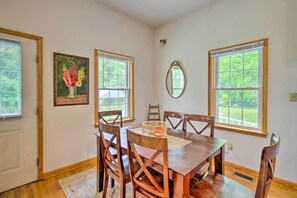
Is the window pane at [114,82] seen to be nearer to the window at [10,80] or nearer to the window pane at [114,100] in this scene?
the window pane at [114,100]

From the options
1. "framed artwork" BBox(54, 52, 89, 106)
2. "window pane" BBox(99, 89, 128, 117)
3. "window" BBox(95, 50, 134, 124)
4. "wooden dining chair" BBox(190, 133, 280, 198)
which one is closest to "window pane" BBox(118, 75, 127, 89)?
"window" BBox(95, 50, 134, 124)

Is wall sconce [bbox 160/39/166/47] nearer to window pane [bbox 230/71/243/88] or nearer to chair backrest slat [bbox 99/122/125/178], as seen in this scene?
window pane [bbox 230/71/243/88]

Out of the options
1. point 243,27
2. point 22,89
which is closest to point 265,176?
point 243,27

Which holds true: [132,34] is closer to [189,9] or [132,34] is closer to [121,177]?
[189,9]

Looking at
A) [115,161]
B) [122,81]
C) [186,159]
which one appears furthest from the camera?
[122,81]

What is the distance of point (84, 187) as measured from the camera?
211 centimetres

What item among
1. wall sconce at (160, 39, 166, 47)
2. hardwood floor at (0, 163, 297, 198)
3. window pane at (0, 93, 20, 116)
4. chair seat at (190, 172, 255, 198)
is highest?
wall sconce at (160, 39, 166, 47)

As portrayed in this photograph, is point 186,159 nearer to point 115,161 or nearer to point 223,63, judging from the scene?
point 115,161

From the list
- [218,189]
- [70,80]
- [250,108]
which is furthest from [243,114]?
[70,80]

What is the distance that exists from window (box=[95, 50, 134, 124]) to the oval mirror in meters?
0.91

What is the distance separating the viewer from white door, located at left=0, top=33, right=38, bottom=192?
2.02 meters

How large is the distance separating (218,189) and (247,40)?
2.30 metres

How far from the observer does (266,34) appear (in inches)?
90.4

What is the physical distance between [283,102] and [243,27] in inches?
51.9
